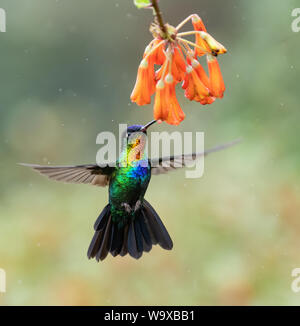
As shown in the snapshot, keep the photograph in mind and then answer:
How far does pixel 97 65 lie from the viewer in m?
5.45

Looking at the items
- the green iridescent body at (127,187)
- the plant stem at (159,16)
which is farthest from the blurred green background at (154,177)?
the plant stem at (159,16)

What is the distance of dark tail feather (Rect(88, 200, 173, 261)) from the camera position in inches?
103

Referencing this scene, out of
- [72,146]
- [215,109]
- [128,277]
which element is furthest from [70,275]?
[215,109]

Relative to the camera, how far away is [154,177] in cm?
427

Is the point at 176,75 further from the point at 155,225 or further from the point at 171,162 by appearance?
the point at 155,225

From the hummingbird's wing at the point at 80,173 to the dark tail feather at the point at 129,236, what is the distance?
17cm

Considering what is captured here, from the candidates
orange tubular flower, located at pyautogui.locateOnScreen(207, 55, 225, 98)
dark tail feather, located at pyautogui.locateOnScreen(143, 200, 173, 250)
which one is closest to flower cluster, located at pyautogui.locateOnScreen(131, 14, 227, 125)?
orange tubular flower, located at pyautogui.locateOnScreen(207, 55, 225, 98)

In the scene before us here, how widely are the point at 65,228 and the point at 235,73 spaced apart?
204cm

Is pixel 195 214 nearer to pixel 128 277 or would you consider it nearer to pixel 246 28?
pixel 128 277

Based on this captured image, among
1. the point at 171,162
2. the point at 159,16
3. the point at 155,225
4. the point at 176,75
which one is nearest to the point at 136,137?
the point at 171,162

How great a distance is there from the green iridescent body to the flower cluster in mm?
483

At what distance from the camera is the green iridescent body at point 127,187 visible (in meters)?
2.42

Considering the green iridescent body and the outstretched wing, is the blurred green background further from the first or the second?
the outstretched wing

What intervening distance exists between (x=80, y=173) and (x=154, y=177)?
1.90 m
